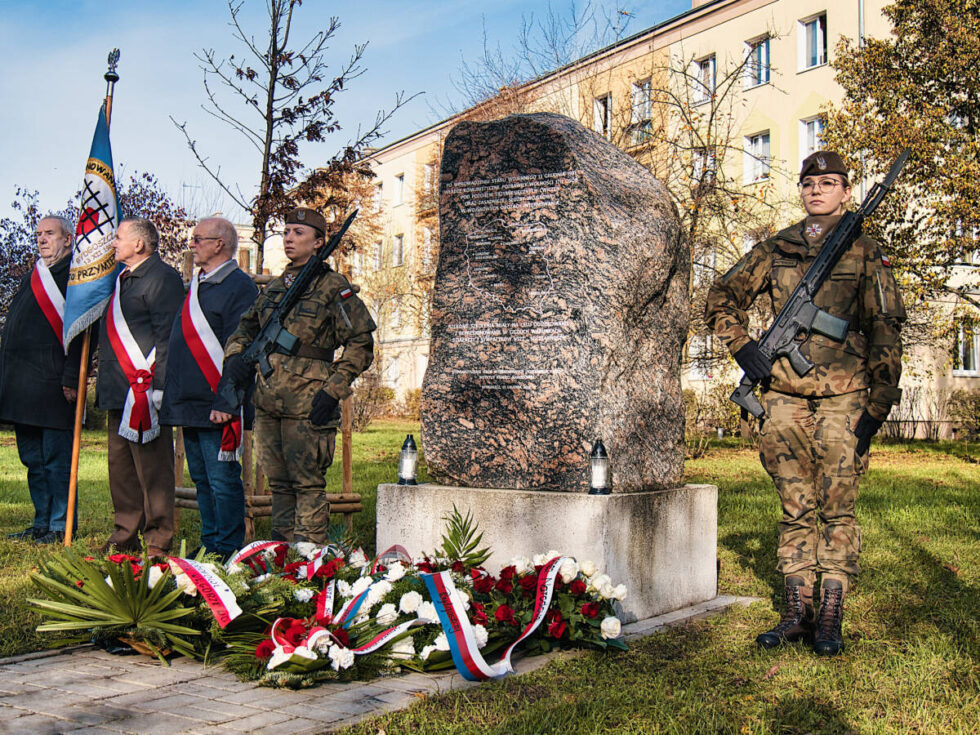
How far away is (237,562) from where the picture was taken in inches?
176

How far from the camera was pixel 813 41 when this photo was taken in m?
23.4

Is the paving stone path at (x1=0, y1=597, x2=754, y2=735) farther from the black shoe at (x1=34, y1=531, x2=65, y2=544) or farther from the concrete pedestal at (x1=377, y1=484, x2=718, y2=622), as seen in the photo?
the black shoe at (x1=34, y1=531, x2=65, y2=544)

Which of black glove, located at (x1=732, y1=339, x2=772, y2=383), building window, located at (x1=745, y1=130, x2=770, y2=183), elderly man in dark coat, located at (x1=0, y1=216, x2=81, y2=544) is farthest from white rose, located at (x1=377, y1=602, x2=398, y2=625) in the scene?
building window, located at (x1=745, y1=130, x2=770, y2=183)

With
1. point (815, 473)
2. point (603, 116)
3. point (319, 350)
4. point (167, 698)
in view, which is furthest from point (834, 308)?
point (603, 116)

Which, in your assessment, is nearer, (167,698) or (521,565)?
(167,698)

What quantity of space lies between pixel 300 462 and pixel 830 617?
9.88 feet

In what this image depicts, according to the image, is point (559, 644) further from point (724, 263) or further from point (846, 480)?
point (724, 263)

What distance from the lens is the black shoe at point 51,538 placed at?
6824 millimetres

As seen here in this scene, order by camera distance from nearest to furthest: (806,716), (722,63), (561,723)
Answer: (561,723)
(806,716)
(722,63)

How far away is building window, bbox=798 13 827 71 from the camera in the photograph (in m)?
23.0

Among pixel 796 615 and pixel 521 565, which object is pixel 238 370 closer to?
pixel 521 565

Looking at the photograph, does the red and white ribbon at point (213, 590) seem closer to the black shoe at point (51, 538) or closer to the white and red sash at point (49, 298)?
the black shoe at point (51, 538)

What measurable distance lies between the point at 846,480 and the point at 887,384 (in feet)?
1.61

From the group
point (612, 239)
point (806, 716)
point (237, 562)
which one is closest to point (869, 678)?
point (806, 716)
